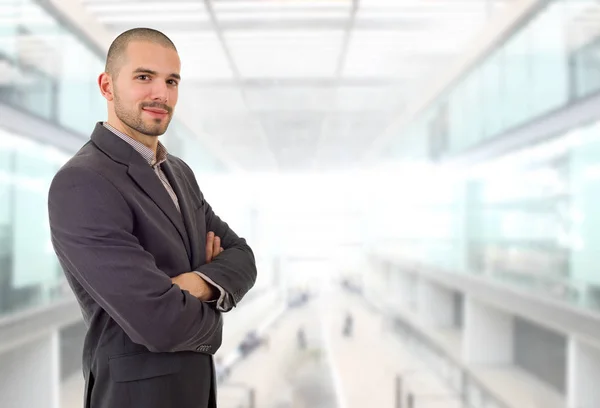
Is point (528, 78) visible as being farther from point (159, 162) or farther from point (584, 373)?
point (159, 162)

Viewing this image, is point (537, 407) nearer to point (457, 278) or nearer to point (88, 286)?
point (457, 278)

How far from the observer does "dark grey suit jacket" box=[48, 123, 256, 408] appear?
968 mm

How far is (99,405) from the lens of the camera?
108cm

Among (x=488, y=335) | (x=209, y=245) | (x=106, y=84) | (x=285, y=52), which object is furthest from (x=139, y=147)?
(x=488, y=335)

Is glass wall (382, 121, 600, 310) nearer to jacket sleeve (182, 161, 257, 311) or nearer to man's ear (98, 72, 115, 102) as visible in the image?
jacket sleeve (182, 161, 257, 311)

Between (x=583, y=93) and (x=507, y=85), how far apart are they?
1062mm

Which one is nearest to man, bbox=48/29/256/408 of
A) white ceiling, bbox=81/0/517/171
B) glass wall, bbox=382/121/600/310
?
white ceiling, bbox=81/0/517/171

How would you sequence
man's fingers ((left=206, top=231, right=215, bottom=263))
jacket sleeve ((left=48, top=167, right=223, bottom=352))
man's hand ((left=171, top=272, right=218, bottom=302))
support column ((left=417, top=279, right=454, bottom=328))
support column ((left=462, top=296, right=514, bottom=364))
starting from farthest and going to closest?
support column ((left=417, top=279, right=454, bottom=328)) → support column ((left=462, top=296, right=514, bottom=364)) → man's fingers ((left=206, top=231, right=215, bottom=263)) → man's hand ((left=171, top=272, right=218, bottom=302)) → jacket sleeve ((left=48, top=167, right=223, bottom=352))

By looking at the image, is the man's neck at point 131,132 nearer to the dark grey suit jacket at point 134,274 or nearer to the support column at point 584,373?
the dark grey suit jacket at point 134,274

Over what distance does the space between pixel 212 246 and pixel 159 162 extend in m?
0.21

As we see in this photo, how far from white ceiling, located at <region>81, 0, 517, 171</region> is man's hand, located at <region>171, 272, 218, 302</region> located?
1993mm

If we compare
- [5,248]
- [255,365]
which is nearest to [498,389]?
[255,365]

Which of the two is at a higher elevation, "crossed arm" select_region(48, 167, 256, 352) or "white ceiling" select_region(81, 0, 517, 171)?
"white ceiling" select_region(81, 0, 517, 171)

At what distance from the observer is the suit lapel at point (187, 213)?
3.87 ft
